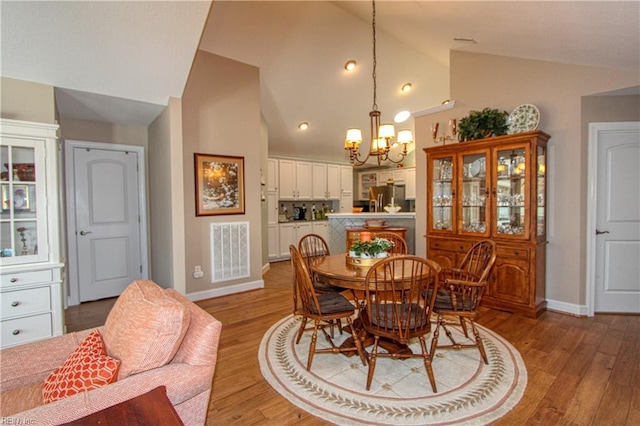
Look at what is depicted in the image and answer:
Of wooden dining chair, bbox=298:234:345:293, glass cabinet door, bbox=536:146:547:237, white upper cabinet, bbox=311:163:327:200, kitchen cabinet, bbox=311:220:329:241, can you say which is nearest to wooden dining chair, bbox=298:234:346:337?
wooden dining chair, bbox=298:234:345:293

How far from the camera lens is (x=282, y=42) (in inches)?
172

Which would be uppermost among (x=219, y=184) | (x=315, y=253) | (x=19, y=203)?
(x=219, y=184)

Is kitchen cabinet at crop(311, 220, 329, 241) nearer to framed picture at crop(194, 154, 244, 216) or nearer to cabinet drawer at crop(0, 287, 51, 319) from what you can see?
framed picture at crop(194, 154, 244, 216)

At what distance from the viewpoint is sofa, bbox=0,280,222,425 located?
4.08ft

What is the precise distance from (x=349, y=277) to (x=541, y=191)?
2671 millimetres

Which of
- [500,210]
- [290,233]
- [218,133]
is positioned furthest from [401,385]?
[290,233]

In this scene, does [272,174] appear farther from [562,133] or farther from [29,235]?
[562,133]

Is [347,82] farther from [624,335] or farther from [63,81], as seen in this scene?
[624,335]

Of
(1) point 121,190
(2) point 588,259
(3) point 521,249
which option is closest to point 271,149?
(1) point 121,190

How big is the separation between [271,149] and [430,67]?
11.4 feet

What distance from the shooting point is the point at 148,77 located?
302 centimetres

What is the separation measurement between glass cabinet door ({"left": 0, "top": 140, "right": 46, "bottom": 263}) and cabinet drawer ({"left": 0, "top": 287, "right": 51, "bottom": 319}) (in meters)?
0.26

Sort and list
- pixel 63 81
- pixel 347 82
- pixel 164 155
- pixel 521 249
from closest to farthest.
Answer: pixel 63 81, pixel 521 249, pixel 164 155, pixel 347 82

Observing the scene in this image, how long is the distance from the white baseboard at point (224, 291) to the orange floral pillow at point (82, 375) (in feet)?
8.95
